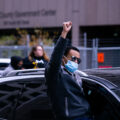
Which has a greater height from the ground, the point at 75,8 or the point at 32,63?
the point at 75,8

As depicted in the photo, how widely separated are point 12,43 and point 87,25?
15.1ft

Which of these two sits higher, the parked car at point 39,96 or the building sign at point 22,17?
the building sign at point 22,17

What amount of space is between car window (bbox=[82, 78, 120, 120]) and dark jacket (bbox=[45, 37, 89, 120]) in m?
0.33

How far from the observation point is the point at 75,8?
18906 millimetres

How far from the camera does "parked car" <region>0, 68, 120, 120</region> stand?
10.3 feet

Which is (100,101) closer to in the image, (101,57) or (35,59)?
(35,59)

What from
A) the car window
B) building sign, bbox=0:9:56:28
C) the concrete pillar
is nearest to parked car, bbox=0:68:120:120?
the car window

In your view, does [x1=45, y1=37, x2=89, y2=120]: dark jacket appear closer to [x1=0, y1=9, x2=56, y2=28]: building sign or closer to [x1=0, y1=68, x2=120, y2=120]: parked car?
[x1=0, y1=68, x2=120, y2=120]: parked car

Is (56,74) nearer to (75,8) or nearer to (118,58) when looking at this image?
(118,58)

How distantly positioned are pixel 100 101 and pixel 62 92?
0.67 meters

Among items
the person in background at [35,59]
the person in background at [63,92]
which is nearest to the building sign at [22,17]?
the person in background at [35,59]

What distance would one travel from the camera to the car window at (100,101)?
120 inches

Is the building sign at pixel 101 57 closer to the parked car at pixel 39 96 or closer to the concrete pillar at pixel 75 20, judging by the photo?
the parked car at pixel 39 96

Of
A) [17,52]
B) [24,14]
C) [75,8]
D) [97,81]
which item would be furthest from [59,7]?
[97,81]
